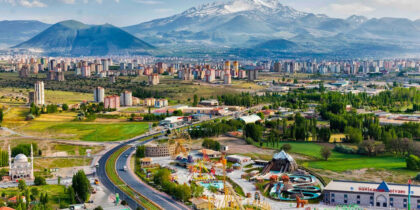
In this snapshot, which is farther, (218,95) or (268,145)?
(218,95)

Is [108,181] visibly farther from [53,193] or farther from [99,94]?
[99,94]

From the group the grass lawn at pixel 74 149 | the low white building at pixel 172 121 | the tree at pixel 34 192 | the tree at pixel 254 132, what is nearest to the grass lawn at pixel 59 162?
the grass lawn at pixel 74 149

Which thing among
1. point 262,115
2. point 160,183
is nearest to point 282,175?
point 160,183

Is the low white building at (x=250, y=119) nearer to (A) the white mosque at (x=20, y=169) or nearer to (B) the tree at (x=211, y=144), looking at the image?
(B) the tree at (x=211, y=144)

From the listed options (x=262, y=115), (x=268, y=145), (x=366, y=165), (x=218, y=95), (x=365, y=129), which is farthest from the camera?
(x=218, y=95)

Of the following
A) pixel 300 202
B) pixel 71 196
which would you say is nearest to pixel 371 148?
pixel 300 202

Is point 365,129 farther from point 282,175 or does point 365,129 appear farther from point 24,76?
point 24,76

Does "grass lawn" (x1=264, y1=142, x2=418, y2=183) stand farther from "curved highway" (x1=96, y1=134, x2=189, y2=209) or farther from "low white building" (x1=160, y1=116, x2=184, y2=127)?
"low white building" (x1=160, y1=116, x2=184, y2=127)
